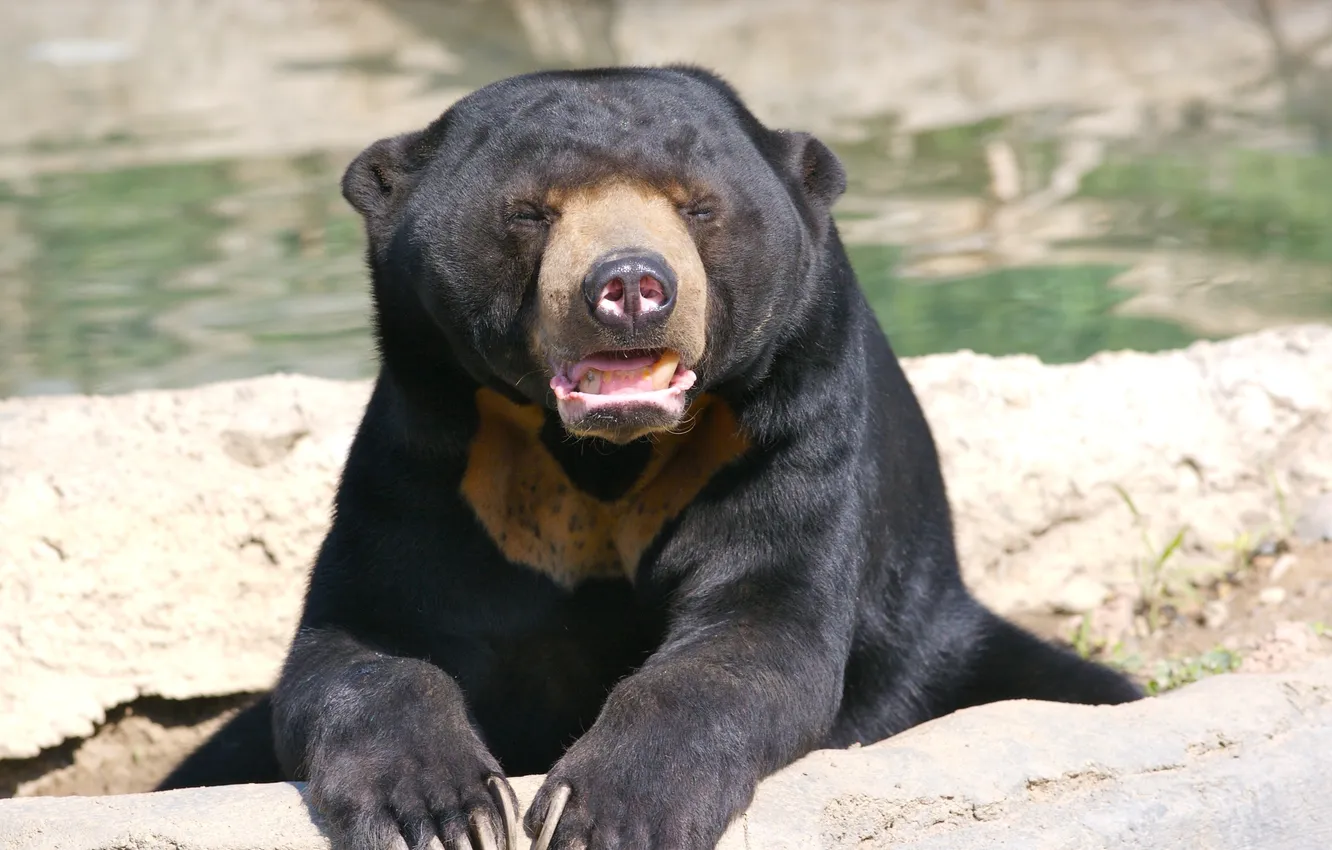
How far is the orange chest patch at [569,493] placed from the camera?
368 centimetres

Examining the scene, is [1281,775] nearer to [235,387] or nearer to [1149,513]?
[1149,513]

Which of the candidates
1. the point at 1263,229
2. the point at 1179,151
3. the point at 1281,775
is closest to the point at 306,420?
the point at 1281,775

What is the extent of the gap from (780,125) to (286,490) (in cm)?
869

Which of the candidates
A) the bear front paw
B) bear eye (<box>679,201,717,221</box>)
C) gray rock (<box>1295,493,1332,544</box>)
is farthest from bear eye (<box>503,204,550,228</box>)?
gray rock (<box>1295,493,1332,544</box>)

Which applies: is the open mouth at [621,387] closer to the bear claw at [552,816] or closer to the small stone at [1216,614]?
the bear claw at [552,816]

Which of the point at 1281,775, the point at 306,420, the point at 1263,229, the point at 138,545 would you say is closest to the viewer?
the point at 1281,775

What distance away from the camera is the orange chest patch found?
368cm

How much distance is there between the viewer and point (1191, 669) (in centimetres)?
479

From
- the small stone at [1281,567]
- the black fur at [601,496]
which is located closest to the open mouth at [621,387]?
the black fur at [601,496]

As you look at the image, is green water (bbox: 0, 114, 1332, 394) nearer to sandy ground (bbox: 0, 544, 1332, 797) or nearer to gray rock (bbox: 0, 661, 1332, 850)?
sandy ground (bbox: 0, 544, 1332, 797)

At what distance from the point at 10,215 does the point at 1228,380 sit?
8.64 meters

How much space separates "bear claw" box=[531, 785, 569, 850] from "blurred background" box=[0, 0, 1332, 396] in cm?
567

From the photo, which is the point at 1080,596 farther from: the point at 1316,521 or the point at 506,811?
the point at 506,811

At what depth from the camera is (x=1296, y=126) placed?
12.6 meters
